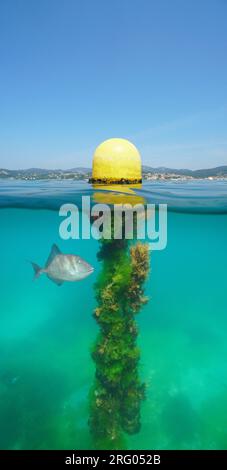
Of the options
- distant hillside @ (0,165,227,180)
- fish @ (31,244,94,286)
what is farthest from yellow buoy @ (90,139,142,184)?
distant hillside @ (0,165,227,180)

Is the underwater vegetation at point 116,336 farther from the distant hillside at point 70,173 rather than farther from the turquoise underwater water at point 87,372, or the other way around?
the distant hillside at point 70,173

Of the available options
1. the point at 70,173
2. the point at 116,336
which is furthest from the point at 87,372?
the point at 70,173

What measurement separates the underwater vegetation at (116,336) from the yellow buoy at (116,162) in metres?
1.55

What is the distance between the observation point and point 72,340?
46.7 feet

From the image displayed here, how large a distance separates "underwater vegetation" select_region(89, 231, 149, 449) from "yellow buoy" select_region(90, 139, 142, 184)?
155 centimetres

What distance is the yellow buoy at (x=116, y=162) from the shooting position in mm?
6277

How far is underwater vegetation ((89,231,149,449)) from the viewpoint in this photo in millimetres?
6770

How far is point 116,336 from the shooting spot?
22.4 feet

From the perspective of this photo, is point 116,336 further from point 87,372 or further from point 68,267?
point 87,372

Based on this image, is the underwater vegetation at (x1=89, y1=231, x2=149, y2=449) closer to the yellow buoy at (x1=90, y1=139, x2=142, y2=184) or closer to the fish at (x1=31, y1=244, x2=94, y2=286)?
the fish at (x1=31, y1=244, x2=94, y2=286)

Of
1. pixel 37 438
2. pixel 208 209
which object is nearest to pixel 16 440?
pixel 37 438

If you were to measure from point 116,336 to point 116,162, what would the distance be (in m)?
4.17

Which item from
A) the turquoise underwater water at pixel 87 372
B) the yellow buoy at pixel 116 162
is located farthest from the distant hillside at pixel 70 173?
the yellow buoy at pixel 116 162

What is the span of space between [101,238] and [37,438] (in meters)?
6.06
